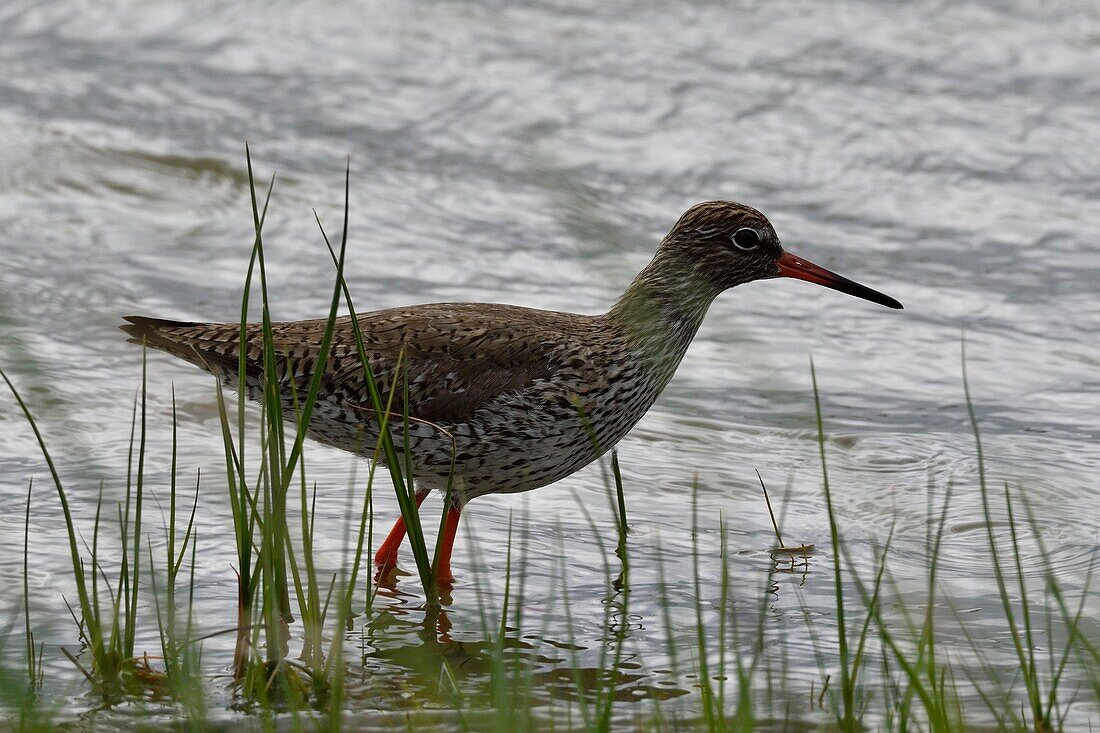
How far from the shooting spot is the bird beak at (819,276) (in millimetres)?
6629

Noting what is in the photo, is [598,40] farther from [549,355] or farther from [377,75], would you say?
[549,355]

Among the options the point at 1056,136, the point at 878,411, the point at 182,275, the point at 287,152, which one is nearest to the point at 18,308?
the point at 182,275

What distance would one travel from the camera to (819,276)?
22.0 feet

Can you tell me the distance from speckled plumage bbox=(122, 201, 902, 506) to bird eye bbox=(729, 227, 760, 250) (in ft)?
0.05

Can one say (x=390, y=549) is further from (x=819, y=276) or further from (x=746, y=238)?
(x=819, y=276)

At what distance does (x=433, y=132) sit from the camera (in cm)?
1257

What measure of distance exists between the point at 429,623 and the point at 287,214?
6.09m

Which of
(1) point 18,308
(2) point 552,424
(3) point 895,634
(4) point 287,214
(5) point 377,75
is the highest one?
(5) point 377,75

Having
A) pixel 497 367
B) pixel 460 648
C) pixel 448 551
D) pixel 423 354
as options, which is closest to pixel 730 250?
pixel 497 367

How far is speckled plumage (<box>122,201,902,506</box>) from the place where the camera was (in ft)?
20.0

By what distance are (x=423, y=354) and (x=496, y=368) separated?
310 mm

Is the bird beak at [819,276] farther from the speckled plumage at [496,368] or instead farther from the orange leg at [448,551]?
the orange leg at [448,551]

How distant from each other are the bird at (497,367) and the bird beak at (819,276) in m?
0.01

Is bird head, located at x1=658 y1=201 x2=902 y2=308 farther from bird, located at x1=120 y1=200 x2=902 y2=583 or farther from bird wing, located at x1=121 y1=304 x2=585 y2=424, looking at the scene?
bird wing, located at x1=121 y1=304 x2=585 y2=424
